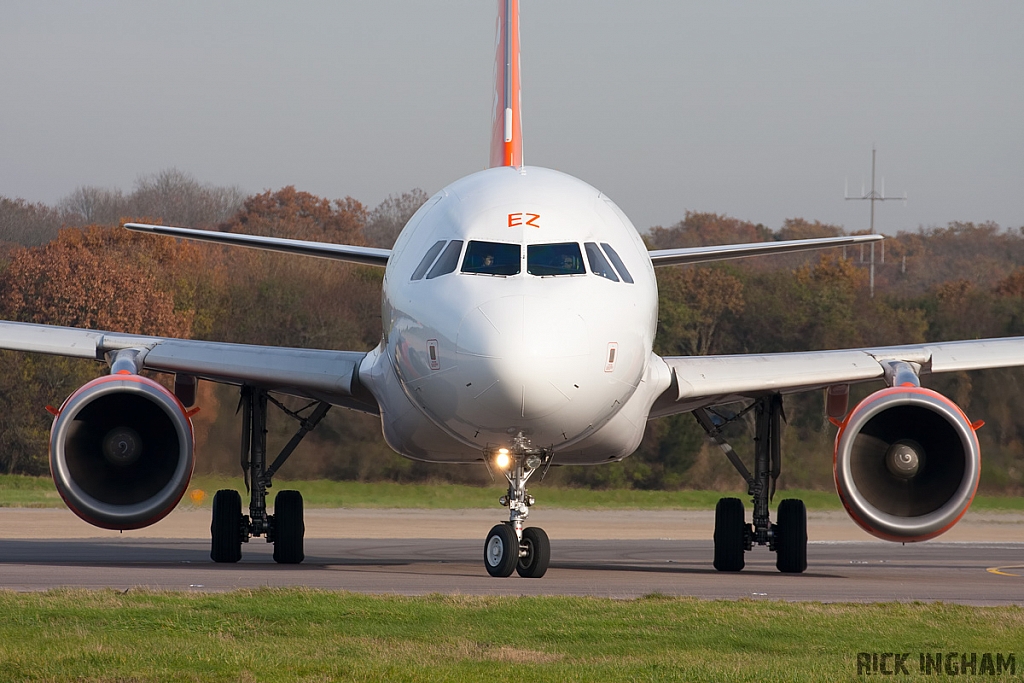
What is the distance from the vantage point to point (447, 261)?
39.2 feet

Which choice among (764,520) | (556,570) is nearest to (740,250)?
(764,520)

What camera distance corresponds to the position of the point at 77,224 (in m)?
34.0

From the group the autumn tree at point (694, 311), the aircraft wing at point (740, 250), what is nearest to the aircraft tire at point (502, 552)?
the aircraft wing at point (740, 250)

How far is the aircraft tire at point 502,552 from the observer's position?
12391 millimetres

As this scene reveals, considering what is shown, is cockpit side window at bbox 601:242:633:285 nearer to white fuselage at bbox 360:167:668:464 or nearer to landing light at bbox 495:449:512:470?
white fuselage at bbox 360:167:668:464

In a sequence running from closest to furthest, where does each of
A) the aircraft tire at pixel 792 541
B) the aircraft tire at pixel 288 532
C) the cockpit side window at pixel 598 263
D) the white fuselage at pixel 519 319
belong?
the white fuselage at pixel 519 319 < the cockpit side window at pixel 598 263 < the aircraft tire at pixel 792 541 < the aircraft tire at pixel 288 532

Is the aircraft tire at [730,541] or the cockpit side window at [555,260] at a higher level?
the cockpit side window at [555,260]

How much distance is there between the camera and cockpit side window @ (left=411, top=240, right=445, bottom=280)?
1221 centimetres

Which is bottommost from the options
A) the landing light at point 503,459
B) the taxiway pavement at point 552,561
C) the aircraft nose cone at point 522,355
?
the taxiway pavement at point 552,561

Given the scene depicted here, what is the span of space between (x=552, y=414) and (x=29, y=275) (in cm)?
2308

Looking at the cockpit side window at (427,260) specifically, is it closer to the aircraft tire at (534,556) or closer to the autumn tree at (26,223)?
the aircraft tire at (534,556)

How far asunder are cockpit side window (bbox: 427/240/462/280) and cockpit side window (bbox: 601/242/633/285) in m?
1.27

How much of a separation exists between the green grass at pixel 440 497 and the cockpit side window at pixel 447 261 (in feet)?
43.8

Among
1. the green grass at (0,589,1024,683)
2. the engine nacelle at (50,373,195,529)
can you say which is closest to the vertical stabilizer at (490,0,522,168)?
the engine nacelle at (50,373,195,529)
